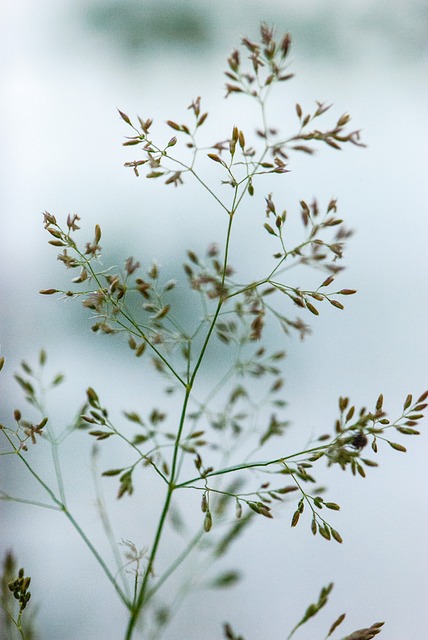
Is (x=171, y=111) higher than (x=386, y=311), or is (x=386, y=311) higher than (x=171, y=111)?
(x=171, y=111)

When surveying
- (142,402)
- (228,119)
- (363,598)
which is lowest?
(363,598)

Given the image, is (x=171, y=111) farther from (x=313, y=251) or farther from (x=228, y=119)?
(x=313, y=251)

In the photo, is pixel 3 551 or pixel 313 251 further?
pixel 3 551

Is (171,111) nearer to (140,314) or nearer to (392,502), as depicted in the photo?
(140,314)

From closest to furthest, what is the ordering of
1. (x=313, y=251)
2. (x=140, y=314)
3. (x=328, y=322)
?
(x=313, y=251)
(x=140, y=314)
(x=328, y=322)

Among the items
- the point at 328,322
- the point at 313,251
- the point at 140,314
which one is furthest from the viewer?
the point at 328,322

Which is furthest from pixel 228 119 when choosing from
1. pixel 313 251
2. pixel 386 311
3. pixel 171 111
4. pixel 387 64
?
pixel 313 251
